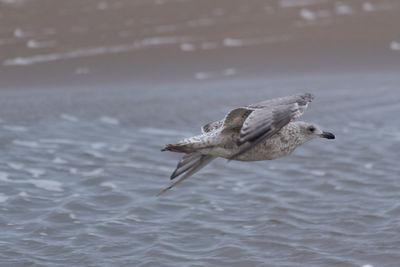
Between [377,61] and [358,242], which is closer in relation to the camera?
[358,242]

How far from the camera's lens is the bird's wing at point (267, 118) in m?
4.38

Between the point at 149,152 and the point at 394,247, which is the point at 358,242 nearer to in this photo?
the point at 394,247

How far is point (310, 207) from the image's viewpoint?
6543 mm

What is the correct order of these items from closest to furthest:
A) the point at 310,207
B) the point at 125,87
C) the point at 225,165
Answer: the point at 310,207 < the point at 225,165 < the point at 125,87

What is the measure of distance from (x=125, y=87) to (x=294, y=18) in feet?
10.0

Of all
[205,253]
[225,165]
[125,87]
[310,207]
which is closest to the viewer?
[205,253]

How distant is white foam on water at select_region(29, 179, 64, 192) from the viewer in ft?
22.4

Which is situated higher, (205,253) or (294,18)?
(294,18)

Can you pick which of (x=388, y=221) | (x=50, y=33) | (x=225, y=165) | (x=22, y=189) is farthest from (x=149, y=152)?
(x=50, y=33)

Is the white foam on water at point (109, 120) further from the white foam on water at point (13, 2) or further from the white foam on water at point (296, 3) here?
the white foam on water at point (296, 3)

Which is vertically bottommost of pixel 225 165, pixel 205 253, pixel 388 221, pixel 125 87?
pixel 205 253

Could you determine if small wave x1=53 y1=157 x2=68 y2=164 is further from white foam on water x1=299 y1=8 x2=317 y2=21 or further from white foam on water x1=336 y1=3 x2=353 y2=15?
white foam on water x1=336 y1=3 x2=353 y2=15

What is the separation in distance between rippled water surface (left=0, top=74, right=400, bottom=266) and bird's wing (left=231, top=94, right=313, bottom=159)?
4.33ft

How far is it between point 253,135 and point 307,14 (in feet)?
25.0
